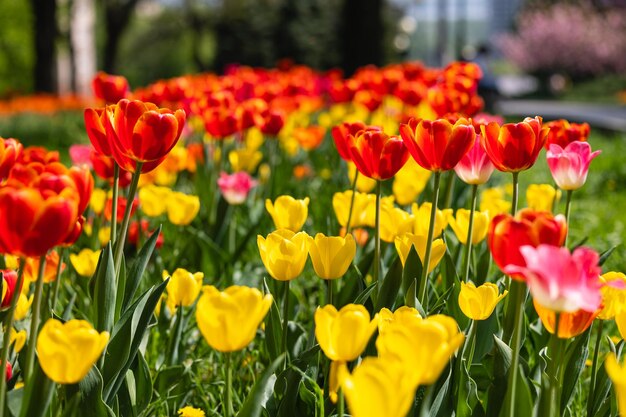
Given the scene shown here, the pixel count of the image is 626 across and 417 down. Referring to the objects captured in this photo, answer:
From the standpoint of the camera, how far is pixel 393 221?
192 cm

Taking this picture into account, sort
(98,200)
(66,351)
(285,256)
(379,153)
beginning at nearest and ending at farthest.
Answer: (66,351) → (285,256) → (379,153) → (98,200)

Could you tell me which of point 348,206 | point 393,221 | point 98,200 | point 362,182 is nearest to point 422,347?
point 393,221

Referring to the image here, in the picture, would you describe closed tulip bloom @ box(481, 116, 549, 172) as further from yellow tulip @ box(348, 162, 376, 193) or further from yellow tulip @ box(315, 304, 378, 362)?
yellow tulip @ box(348, 162, 376, 193)

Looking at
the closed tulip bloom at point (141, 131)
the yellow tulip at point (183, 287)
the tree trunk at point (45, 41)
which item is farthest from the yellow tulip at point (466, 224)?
the tree trunk at point (45, 41)

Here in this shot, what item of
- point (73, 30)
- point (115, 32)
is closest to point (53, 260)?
point (73, 30)

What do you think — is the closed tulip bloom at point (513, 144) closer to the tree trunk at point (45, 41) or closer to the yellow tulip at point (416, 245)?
the yellow tulip at point (416, 245)

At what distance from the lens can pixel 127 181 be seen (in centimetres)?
265

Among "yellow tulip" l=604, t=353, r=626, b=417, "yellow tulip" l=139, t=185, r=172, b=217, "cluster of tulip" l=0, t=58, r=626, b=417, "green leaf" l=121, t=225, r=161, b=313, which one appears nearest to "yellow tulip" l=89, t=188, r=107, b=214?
"cluster of tulip" l=0, t=58, r=626, b=417

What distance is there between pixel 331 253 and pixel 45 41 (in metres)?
13.5

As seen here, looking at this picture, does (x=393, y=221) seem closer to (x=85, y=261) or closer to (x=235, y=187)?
(x=85, y=261)

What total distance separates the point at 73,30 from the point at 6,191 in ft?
42.9

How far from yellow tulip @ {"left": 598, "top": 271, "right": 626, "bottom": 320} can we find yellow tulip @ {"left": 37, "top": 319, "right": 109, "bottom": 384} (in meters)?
0.83

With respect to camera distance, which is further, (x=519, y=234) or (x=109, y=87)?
(x=109, y=87)

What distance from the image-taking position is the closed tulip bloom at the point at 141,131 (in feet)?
4.61
